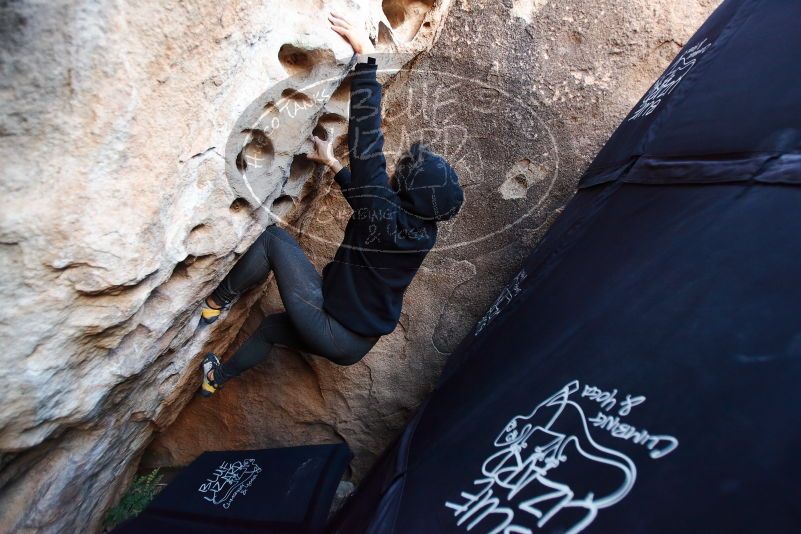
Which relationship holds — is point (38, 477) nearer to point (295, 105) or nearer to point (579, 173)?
point (295, 105)

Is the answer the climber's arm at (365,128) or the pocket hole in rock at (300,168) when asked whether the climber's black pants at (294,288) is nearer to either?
the pocket hole in rock at (300,168)

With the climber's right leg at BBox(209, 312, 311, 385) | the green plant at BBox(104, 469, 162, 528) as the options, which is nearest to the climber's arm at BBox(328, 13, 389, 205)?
the climber's right leg at BBox(209, 312, 311, 385)

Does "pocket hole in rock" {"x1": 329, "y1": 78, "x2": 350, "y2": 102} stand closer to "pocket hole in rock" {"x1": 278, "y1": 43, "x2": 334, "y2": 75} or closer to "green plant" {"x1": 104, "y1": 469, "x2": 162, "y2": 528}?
"pocket hole in rock" {"x1": 278, "y1": 43, "x2": 334, "y2": 75}

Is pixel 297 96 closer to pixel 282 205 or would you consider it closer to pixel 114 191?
pixel 282 205

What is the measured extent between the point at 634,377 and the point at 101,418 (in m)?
1.24

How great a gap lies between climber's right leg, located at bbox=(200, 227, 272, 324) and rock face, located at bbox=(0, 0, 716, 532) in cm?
7

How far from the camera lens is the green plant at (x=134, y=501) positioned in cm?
181

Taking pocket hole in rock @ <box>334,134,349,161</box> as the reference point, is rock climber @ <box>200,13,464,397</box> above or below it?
below

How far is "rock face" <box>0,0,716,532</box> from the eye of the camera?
3.17 feet

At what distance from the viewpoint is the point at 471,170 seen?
1.99 meters

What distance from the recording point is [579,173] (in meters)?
2.03

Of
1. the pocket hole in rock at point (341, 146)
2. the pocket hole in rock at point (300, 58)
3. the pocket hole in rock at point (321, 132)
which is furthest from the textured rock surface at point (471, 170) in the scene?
the pocket hole in rock at point (300, 58)

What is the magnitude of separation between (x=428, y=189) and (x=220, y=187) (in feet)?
1.69

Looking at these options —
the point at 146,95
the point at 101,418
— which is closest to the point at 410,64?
the point at 146,95
